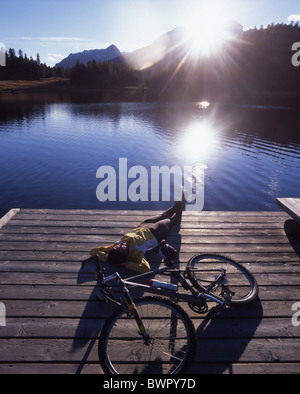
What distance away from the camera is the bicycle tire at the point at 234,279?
4.36 m

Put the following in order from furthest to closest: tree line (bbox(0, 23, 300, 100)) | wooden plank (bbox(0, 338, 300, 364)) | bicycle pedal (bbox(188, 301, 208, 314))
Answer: tree line (bbox(0, 23, 300, 100)), bicycle pedal (bbox(188, 301, 208, 314)), wooden plank (bbox(0, 338, 300, 364))

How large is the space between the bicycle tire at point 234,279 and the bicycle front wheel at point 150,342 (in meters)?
0.83

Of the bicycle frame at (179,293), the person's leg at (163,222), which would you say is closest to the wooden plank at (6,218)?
the person's leg at (163,222)

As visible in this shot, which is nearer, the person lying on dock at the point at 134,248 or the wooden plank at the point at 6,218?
the person lying on dock at the point at 134,248

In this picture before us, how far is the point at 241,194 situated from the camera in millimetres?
16922

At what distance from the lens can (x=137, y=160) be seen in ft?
76.6

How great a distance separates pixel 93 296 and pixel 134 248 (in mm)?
1252

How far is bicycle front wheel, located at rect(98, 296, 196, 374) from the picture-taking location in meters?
3.17

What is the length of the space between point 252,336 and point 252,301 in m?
0.64

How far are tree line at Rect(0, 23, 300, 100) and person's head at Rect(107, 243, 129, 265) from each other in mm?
90378

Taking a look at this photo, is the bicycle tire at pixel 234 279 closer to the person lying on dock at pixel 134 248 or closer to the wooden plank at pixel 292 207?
the person lying on dock at pixel 134 248
